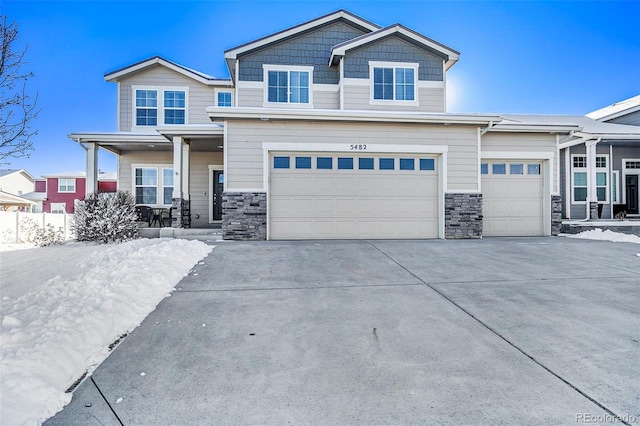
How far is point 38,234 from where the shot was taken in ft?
34.1

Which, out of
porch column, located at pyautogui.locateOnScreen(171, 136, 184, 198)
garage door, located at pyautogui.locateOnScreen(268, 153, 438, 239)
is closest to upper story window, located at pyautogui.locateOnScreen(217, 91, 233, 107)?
porch column, located at pyautogui.locateOnScreen(171, 136, 184, 198)

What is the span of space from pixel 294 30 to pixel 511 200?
9.63 metres

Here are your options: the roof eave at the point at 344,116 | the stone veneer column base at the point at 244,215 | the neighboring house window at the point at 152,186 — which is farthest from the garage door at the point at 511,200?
the neighboring house window at the point at 152,186

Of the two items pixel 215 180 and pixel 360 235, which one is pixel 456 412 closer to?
pixel 360 235

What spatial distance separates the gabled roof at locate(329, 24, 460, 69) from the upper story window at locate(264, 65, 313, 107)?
3.93 feet

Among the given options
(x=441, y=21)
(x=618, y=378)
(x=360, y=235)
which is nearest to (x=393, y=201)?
(x=360, y=235)

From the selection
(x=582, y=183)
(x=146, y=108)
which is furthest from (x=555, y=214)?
(x=146, y=108)

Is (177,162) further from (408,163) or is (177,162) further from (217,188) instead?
(408,163)

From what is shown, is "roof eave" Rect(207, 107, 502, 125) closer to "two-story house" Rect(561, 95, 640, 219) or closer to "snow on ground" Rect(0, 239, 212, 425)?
"snow on ground" Rect(0, 239, 212, 425)

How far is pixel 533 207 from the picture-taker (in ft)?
35.2

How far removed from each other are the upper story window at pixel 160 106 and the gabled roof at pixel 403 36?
667 centimetres

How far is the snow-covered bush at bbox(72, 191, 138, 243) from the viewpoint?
9.32 metres

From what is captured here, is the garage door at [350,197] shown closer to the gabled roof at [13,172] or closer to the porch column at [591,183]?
the porch column at [591,183]

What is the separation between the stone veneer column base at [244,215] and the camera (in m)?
9.12
